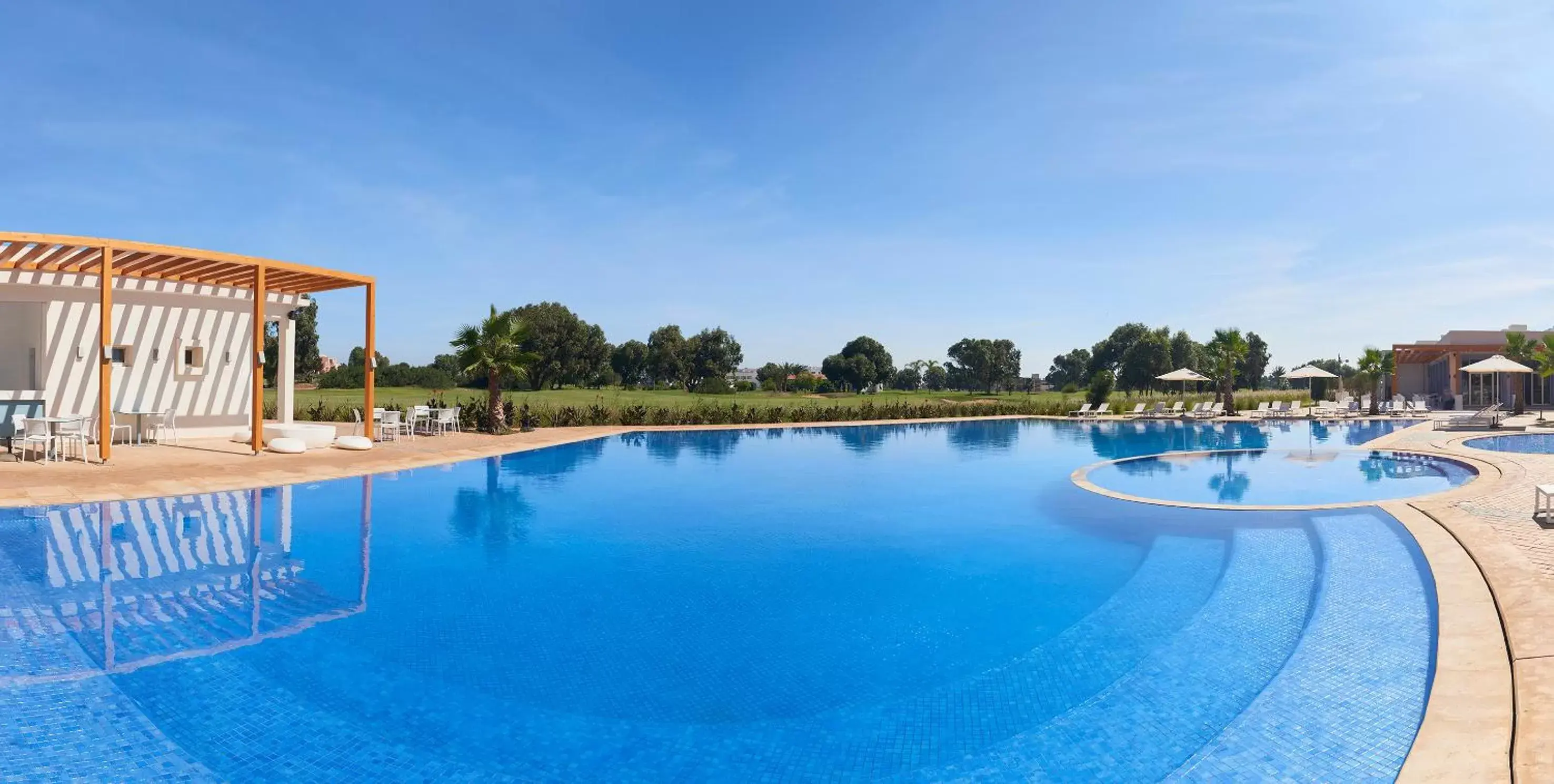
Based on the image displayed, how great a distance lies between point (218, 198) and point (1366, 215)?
91.0 ft

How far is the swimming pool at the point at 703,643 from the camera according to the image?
346cm

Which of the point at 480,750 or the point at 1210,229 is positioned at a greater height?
the point at 1210,229

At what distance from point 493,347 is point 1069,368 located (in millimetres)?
82154

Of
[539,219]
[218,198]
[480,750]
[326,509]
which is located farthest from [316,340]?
[480,750]

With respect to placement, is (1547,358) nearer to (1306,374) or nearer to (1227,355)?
(1306,374)

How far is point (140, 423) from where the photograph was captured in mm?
13742

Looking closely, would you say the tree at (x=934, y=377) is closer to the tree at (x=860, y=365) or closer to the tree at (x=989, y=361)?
the tree at (x=860, y=365)

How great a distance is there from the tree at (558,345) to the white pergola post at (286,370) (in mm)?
33400

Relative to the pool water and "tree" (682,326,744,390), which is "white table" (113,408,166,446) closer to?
the pool water

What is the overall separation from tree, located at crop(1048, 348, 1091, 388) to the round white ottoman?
75919mm

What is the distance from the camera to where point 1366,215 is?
18.8 m

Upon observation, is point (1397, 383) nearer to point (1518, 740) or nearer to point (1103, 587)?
point (1103, 587)

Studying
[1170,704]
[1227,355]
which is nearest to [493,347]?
[1170,704]

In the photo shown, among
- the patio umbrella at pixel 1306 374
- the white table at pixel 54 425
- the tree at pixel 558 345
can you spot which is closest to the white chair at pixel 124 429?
the white table at pixel 54 425
